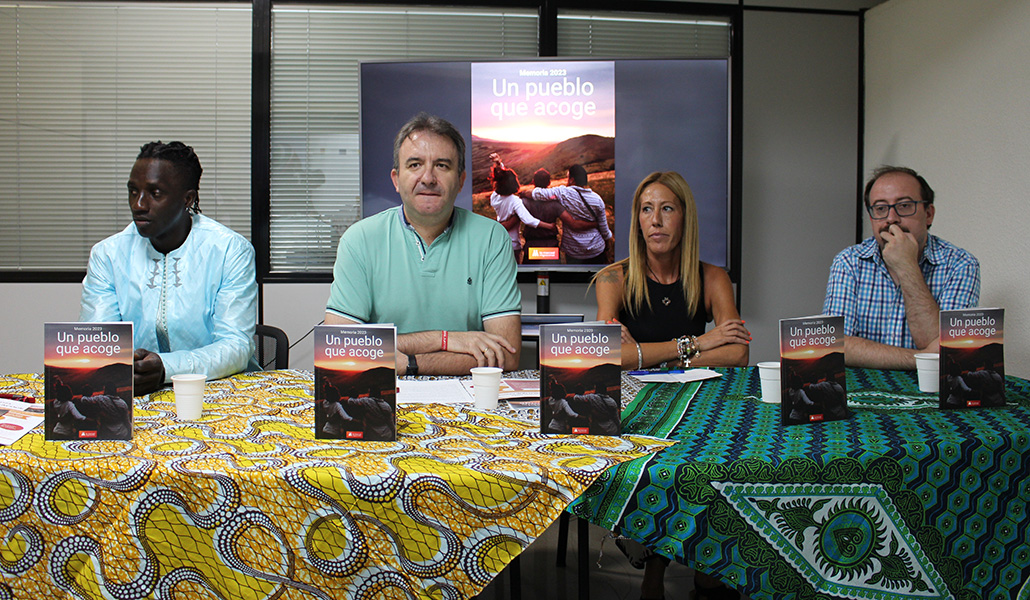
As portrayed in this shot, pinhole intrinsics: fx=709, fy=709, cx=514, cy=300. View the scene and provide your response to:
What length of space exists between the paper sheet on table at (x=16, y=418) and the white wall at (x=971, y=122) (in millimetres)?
3224

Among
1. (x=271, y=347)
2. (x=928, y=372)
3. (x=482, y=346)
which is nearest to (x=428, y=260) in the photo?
(x=482, y=346)

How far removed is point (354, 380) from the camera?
1.21m

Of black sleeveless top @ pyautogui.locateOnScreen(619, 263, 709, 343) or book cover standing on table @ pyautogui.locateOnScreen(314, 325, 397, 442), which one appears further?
black sleeveless top @ pyautogui.locateOnScreen(619, 263, 709, 343)

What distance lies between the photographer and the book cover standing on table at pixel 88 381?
123cm

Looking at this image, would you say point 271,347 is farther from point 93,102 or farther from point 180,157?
point 93,102

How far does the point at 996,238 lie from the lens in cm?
291

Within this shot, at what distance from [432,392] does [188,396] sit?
51 centimetres

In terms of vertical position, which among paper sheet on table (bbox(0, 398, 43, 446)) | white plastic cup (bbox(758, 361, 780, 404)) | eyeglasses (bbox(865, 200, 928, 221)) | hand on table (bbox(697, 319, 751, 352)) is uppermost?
eyeglasses (bbox(865, 200, 928, 221))

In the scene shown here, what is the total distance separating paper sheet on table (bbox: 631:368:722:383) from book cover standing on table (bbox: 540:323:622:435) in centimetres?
57

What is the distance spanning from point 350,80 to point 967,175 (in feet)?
9.87

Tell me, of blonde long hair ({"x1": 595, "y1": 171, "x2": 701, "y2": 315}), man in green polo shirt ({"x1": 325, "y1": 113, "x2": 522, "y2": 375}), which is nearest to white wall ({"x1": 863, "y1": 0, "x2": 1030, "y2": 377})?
blonde long hair ({"x1": 595, "y1": 171, "x2": 701, "y2": 315})

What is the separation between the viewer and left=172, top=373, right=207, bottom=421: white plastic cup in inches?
53.2

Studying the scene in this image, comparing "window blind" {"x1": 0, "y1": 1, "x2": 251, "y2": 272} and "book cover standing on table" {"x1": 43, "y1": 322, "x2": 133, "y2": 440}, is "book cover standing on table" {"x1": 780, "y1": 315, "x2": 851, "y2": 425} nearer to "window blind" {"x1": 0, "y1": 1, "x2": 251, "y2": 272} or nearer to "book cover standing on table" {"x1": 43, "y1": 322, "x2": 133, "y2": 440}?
"book cover standing on table" {"x1": 43, "y1": 322, "x2": 133, "y2": 440}

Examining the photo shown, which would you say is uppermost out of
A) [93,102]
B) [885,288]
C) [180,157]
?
[93,102]
